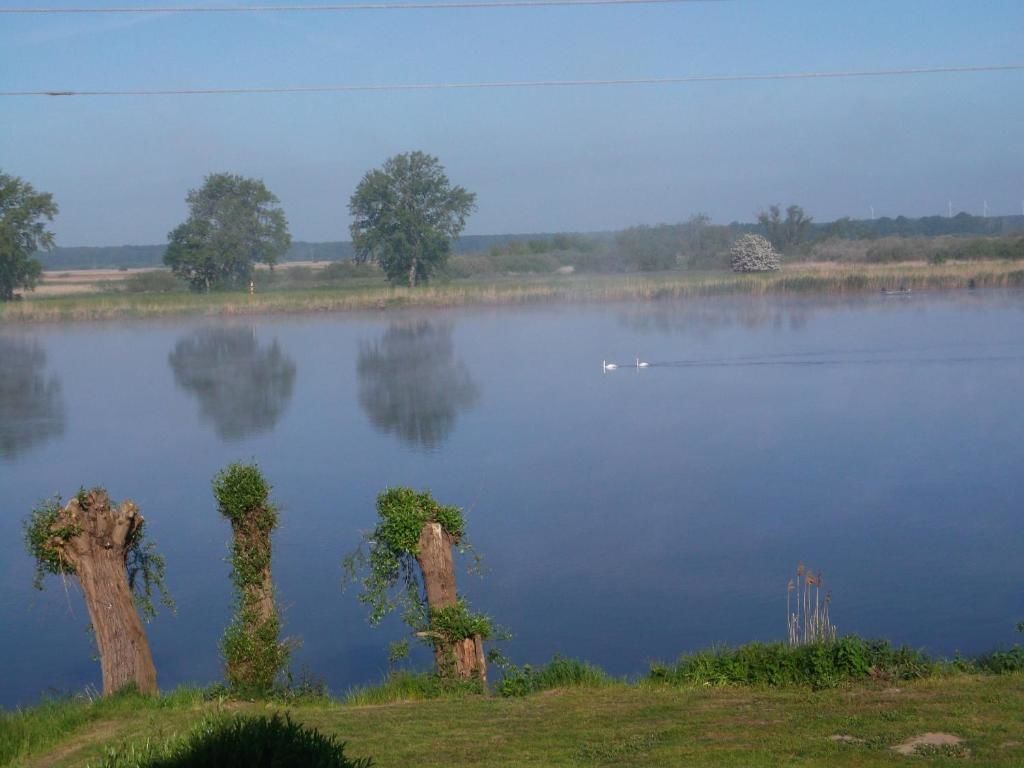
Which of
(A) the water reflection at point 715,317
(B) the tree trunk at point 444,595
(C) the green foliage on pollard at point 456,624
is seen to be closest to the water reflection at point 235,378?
(A) the water reflection at point 715,317

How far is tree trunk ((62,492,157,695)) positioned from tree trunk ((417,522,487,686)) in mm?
1985

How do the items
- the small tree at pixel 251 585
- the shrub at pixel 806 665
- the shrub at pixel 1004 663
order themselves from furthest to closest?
the small tree at pixel 251 585 → the shrub at pixel 1004 663 → the shrub at pixel 806 665

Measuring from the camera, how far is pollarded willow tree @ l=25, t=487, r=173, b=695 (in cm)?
827

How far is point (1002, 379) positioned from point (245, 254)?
91.3 ft

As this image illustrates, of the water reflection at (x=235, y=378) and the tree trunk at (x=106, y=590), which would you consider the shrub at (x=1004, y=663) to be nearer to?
the tree trunk at (x=106, y=590)

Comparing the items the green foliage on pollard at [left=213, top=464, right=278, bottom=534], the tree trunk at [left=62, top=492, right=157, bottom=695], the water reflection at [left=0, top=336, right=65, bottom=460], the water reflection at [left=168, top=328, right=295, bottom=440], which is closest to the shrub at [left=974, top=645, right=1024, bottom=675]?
the green foliage on pollard at [left=213, top=464, right=278, bottom=534]

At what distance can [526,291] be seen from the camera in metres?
46.5

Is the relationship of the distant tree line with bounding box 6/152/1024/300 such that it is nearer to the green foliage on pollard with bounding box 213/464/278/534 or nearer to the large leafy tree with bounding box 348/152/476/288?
the large leafy tree with bounding box 348/152/476/288

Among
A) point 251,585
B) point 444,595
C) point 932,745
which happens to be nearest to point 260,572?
point 251,585

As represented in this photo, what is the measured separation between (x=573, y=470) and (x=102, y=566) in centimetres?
1026

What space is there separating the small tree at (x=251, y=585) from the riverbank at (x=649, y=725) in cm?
66

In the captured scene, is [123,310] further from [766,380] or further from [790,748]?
[790,748]

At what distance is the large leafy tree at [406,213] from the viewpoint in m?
43.6

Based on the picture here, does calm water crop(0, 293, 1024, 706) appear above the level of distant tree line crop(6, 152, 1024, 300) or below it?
below
